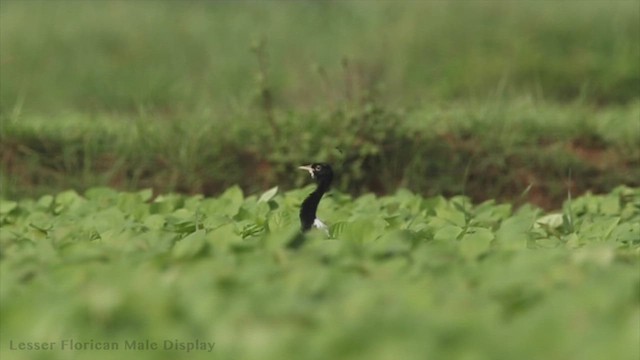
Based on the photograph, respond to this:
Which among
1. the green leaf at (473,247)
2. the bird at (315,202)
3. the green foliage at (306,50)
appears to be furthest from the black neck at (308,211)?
the green foliage at (306,50)

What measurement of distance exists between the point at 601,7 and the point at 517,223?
27.7ft

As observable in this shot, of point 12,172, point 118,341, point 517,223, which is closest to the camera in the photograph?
point 118,341

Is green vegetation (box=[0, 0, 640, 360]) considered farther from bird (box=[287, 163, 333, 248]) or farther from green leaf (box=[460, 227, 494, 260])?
bird (box=[287, 163, 333, 248])

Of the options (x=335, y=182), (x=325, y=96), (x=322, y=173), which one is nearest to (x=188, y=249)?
(x=322, y=173)

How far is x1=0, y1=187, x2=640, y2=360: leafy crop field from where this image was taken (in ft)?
9.36

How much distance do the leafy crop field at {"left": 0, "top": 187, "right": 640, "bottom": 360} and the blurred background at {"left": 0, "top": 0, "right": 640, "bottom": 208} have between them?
3.51 metres

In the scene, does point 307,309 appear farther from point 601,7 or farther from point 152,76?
point 601,7

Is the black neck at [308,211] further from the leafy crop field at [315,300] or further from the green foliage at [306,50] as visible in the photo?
the green foliage at [306,50]

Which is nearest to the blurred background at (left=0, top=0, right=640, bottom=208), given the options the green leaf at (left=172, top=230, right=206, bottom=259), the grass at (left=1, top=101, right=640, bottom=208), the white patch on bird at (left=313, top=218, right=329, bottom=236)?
the grass at (left=1, top=101, right=640, bottom=208)

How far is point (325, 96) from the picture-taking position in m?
9.23

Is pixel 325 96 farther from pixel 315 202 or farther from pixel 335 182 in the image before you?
pixel 315 202

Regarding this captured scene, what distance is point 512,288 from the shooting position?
3291mm

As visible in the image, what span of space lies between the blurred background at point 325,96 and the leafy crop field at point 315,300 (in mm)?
3510

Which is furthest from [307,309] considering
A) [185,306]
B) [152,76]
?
[152,76]
